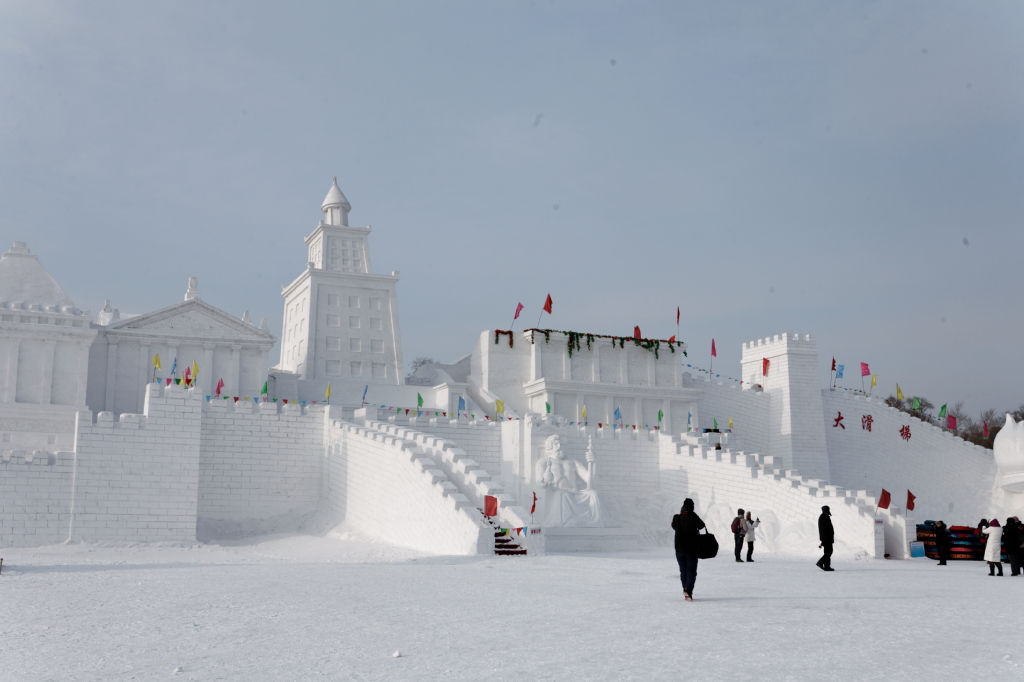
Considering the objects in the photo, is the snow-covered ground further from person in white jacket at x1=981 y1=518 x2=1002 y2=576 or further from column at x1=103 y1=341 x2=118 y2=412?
column at x1=103 y1=341 x2=118 y2=412

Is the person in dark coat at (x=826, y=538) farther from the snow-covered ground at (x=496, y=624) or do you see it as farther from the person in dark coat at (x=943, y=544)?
the person in dark coat at (x=943, y=544)

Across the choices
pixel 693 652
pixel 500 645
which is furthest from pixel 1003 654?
pixel 500 645

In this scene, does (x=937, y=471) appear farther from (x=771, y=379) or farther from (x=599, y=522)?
(x=599, y=522)

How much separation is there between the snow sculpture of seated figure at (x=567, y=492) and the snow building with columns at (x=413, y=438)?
0.06 m

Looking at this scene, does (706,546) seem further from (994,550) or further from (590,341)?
(590,341)

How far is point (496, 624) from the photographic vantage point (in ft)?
Answer: 34.8

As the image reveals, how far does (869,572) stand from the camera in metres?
18.2

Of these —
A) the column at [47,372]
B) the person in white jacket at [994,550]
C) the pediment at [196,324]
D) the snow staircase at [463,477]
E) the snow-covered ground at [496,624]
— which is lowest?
the snow-covered ground at [496,624]

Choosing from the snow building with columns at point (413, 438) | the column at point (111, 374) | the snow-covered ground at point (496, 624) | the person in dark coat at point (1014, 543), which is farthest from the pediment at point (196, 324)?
the person in dark coat at point (1014, 543)

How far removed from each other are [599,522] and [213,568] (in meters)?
12.6

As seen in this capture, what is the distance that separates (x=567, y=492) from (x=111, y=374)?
18177mm

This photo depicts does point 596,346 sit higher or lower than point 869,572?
higher

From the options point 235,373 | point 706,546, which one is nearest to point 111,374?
point 235,373

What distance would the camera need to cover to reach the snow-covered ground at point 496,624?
8.43 metres
